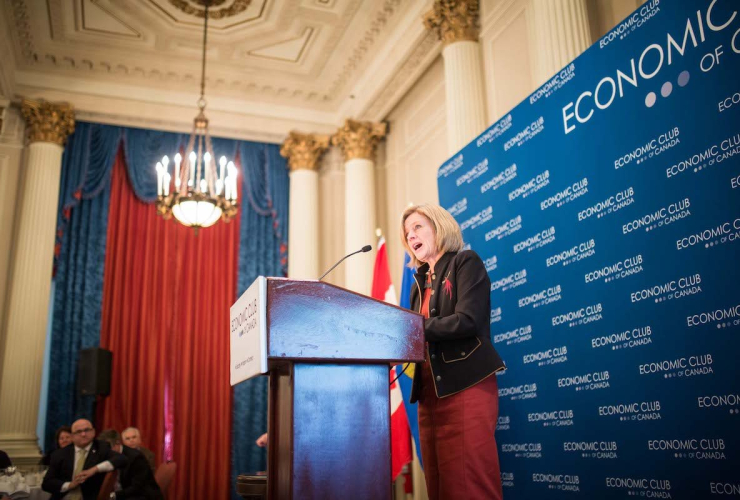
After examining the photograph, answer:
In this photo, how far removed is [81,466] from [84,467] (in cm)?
12

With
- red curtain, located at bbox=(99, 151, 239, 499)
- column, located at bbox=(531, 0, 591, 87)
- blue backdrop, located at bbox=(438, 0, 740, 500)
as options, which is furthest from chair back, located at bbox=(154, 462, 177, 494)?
column, located at bbox=(531, 0, 591, 87)

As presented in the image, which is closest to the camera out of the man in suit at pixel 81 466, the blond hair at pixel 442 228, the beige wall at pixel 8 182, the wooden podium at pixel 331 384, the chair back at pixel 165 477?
the wooden podium at pixel 331 384

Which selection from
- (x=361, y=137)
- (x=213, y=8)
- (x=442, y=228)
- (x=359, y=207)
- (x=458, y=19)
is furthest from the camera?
(x=361, y=137)

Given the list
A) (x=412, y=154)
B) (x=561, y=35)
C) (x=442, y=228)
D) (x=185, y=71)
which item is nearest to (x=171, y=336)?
(x=185, y=71)

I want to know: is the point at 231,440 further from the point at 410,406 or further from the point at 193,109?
the point at 193,109

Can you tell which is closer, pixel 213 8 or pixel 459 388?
pixel 459 388

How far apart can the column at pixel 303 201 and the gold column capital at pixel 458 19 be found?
2.97 metres

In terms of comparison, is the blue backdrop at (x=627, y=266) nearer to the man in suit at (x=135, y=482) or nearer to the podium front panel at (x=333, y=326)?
the podium front panel at (x=333, y=326)

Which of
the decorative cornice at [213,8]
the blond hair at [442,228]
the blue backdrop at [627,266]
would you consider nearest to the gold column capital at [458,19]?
the blue backdrop at [627,266]

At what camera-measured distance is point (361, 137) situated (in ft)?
27.3

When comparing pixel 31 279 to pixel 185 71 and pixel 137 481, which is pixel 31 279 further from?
pixel 137 481

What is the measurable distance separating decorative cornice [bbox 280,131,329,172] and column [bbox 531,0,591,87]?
451 centimetres

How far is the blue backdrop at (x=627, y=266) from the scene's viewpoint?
2.70m

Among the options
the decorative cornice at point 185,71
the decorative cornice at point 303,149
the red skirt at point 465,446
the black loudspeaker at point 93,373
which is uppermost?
the decorative cornice at point 185,71
